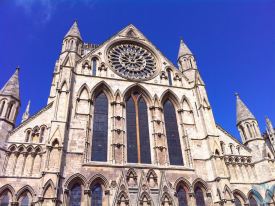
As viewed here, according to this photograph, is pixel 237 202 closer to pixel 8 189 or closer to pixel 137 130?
pixel 137 130

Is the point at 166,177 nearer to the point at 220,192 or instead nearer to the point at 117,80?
the point at 220,192

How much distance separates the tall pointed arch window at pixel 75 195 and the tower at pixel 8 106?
517 centimetres

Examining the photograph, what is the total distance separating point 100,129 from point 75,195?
4.95 meters

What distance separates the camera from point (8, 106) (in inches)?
648

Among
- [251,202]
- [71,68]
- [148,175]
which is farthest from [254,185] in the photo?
[71,68]

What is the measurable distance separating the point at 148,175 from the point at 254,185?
7.93 metres

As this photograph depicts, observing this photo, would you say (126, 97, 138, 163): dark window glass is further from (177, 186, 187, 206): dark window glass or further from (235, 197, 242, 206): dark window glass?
(235, 197, 242, 206): dark window glass

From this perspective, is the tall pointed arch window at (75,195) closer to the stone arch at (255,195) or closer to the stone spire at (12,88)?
the stone spire at (12,88)

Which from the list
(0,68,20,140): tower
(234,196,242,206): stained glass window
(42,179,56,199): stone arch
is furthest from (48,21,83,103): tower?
(234,196,242,206): stained glass window

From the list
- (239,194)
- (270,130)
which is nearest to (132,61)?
(239,194)

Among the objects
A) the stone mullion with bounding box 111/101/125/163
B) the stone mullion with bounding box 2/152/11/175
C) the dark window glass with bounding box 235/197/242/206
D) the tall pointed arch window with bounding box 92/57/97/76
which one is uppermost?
the tall pointed arch window with bounding box 92/57/97/76

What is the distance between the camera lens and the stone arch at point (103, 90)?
1922cm

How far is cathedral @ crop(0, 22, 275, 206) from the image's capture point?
1448 cm

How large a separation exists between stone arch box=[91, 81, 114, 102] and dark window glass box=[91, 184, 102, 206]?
22.3ft
